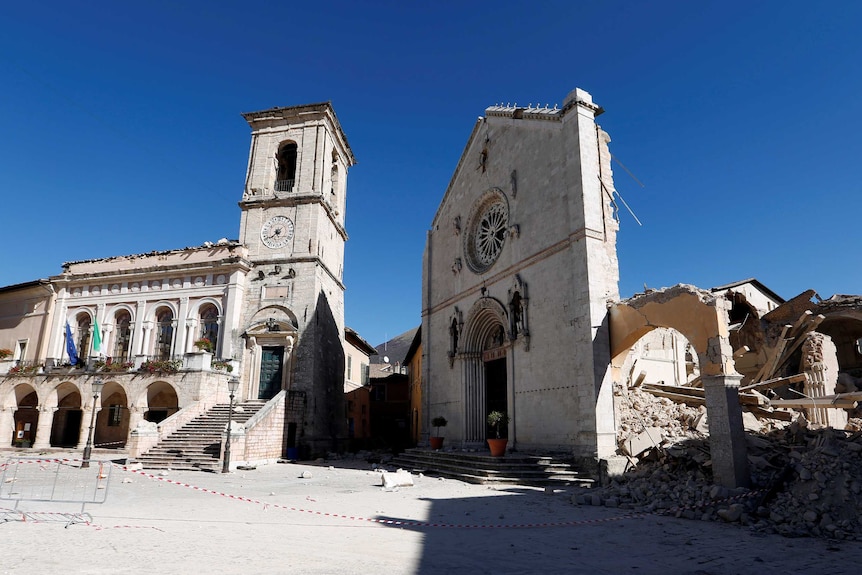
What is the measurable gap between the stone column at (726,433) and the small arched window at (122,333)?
2688 cm

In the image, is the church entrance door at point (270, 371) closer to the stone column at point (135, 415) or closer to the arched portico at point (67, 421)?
the stone column at point (135, 415)

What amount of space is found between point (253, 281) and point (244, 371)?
15.0ft

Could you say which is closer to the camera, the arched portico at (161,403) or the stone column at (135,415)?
the stone column at (135,415)

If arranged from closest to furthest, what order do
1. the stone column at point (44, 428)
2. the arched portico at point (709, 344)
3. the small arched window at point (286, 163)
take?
the arched portico at point (709, 344) < the stone column at point (44, 428) < the small arched window at point (286, 163)

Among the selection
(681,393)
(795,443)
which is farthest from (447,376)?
(795,443)

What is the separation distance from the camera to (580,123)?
16.7m

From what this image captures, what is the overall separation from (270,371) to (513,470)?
48.5 feet

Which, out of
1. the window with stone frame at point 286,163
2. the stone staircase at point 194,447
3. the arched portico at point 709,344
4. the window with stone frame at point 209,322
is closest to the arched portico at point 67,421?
the window with stone frame at point 209,322

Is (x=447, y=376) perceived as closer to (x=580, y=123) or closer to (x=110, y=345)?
(x=580, y=123)

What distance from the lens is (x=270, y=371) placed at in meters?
25.7

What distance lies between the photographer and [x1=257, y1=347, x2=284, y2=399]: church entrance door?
83.8 feet

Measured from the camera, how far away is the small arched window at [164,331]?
88.3ft

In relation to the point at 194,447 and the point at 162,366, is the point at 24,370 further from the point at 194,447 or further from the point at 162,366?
the point at 194,447

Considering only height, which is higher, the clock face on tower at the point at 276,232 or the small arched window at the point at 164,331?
the clock face on tower at the point at 276,232
